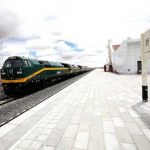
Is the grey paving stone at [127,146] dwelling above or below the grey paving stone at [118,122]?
below

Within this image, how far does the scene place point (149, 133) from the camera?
15.4 feet

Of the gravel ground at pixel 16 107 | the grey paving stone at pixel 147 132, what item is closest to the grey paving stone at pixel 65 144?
the grey paving stone at pixel 147 132

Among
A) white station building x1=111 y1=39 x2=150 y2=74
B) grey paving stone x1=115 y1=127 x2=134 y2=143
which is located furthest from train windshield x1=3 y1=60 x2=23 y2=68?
white station building x1=111 y1=39 x2=150 y2=74

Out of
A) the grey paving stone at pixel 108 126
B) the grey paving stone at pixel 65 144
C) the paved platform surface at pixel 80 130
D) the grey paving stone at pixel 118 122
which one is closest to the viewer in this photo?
the grey paving stone at pixel 65 144

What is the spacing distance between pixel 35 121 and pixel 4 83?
28.3ft

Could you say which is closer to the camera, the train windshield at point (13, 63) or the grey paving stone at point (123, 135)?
the grey paving stone at point (123, 135)

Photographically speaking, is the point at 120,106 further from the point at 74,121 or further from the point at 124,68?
the point at 124,68

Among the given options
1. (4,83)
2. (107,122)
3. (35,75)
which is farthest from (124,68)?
(107,122)

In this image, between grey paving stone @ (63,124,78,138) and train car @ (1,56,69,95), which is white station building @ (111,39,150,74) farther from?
grey paving stone @ (63,124,78,138)

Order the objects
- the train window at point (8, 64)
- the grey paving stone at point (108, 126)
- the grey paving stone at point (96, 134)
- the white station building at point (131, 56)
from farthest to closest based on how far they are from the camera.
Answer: the white station building at point (131, 56) → the train window at point (8, 64) → the grey paving stone at point (108, 126) → the grey paving stone at point (96, 134)

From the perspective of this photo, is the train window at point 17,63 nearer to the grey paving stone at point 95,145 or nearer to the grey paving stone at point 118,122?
the grey paving stone at point 118,122

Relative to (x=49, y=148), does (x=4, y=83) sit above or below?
above

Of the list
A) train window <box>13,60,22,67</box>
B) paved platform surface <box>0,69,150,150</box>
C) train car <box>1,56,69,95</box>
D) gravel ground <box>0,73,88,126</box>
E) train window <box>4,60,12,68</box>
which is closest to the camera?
paved platform surface <box>0,69,150,150</box>

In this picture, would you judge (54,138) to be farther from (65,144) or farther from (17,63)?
(17,63)
